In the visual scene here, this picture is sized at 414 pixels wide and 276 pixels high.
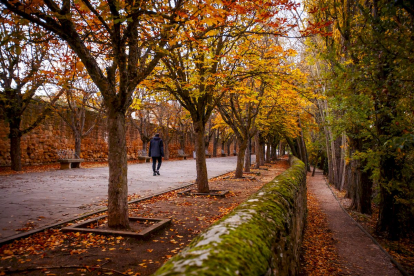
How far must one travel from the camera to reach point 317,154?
2725cm

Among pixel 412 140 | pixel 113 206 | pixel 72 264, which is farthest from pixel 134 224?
pixel 412 140

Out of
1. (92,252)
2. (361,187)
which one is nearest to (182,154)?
(361,187)

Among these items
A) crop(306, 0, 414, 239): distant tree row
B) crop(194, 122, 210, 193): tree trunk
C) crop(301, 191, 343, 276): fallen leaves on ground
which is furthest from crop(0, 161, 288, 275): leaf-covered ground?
crop(306, 0, 414, 239): distant tree row

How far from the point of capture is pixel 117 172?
459cm

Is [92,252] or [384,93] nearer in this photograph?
[92,252]

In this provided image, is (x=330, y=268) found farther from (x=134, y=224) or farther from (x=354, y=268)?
(x=134, y=224)

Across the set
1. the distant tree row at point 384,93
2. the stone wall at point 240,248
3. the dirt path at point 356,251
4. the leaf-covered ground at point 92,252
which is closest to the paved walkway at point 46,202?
the leaf-covered ground at point 92,252

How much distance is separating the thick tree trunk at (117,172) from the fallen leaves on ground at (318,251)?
127 inches

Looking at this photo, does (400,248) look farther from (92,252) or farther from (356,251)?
(92,252)

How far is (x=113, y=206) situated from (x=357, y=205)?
28.9 ft

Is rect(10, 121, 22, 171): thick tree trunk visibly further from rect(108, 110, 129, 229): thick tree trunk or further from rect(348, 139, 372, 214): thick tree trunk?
rect(348, 139, 372, 214): thick tree trunk

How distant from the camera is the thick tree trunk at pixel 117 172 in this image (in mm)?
4574

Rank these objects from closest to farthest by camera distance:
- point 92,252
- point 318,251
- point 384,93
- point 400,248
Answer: point 92,252 < point 384,93 < point 318,251 < point 400,248

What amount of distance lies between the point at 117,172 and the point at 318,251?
435 cm
